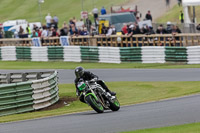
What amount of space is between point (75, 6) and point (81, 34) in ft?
107

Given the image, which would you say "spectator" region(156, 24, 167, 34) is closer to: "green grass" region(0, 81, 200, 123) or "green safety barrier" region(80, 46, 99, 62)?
"green safety barrier" region(80, 46, 99, 62)

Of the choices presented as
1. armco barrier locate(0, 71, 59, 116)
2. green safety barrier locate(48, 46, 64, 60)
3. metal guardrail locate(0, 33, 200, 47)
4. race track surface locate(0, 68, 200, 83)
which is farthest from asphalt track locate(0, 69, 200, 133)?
green safety barrier locate(48, 46, 64, 60)

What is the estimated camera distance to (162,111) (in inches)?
535

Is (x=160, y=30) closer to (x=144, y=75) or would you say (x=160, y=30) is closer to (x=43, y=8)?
(x=144, y=75)

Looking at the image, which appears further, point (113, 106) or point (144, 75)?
point (144, 75)

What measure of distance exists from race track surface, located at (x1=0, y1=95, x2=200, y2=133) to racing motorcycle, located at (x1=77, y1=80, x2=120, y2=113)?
0.62ft

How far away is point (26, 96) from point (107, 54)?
46.2 feet

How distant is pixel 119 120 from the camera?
1270 cm

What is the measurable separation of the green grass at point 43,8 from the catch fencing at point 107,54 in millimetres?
26416

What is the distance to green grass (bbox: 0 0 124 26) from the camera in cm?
6475

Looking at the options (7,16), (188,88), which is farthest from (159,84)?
(7,16)

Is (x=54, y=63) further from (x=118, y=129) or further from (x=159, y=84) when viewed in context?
(x=118, y=129)

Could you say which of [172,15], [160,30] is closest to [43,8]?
[172,15]

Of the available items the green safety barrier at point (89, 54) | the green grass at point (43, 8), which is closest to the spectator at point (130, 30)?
the green safety barrier at point (89, 54)
